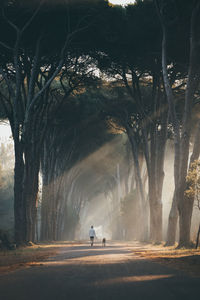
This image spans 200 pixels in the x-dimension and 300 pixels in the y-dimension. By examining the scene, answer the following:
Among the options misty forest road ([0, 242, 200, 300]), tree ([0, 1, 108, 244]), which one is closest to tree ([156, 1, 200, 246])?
tree ([0, 1, 108, 244])

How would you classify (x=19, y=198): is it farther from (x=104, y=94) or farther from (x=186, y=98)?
(x=104, y=94)

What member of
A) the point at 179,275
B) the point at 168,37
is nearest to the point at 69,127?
the point at 168,37

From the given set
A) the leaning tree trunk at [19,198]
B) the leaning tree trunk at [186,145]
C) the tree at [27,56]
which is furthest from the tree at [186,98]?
the leaning tree trunk at [19,198]

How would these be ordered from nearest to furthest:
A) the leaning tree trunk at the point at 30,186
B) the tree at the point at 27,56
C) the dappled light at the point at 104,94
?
the dappled light at the point at 104,94
the tree at the point at 27,56
the leaning tree trunk at the point at 30,186

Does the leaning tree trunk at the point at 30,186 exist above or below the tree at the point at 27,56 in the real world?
below

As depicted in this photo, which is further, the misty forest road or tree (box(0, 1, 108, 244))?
tree (box(0, 1, 108, 244))

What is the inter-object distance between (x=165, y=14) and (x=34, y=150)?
10.6 m

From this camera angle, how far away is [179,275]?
9.80m

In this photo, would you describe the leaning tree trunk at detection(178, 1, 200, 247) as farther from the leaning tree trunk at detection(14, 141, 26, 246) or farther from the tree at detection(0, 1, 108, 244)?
the leaning tree trunk at detection(14, 141, 26, 246)

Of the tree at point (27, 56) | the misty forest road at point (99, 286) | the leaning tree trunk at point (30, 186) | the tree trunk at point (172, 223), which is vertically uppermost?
the tree at point (27, 56)

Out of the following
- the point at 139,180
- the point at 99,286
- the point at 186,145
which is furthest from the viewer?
the point at 139,180

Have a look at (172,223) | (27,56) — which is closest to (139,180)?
(172,223)

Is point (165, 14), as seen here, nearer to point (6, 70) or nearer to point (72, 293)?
point (6, 70)

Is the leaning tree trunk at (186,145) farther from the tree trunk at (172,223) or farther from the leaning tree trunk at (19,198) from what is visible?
the leaning tree trunk at (19,198)
